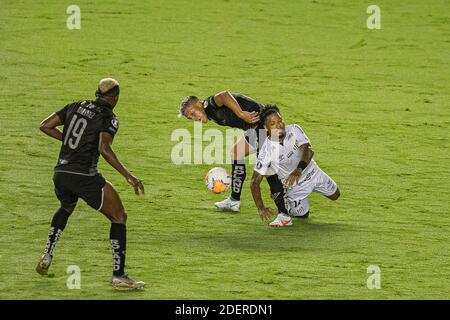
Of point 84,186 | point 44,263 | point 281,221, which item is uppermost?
point 84,186

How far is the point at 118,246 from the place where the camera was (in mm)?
12508

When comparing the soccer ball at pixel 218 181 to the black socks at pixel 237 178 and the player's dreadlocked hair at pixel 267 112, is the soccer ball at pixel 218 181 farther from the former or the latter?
the player's dreadlocked hair at pixel 267 112

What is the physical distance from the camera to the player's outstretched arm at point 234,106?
15438 mm

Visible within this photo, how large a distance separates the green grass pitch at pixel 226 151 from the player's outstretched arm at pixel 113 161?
1.08 metres

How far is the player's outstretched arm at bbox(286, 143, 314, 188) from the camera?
15086mm

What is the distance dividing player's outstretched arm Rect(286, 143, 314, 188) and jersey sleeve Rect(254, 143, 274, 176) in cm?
28

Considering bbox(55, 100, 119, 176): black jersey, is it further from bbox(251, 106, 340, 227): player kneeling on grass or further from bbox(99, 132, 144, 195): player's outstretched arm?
bbox(251, 106, 340, 227): player kneeling on grass

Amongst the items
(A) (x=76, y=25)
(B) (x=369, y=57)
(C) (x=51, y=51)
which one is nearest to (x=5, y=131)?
(C) (x=51, y=51)

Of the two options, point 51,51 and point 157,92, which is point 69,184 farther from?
point 51,51

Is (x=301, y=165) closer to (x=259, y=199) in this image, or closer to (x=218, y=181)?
(x=259, y=199)

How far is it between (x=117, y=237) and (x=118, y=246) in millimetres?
93

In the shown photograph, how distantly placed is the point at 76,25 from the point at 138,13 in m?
1.84

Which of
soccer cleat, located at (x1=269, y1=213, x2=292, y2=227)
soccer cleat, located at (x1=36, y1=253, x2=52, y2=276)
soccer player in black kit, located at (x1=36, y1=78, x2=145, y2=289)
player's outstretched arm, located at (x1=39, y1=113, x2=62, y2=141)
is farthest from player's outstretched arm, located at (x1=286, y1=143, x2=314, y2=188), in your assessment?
soccer cleat, located at (x1=36, y1=253, x2=52, y2=276)

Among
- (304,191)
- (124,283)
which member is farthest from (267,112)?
(124,283)
